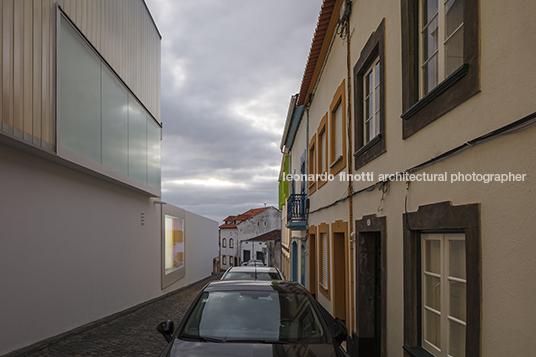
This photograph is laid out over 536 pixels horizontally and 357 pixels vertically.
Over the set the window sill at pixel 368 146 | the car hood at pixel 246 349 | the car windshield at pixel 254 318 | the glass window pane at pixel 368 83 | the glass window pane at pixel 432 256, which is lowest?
the car hood at pixel 246 349

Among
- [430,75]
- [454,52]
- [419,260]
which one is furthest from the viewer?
[419,260]

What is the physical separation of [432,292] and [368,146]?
272 centimetres

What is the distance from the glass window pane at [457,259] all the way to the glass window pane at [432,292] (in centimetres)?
38

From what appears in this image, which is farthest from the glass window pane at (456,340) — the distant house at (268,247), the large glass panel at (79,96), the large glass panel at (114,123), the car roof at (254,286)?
the distant house at (268,247)

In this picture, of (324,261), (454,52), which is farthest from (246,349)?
(324,261)

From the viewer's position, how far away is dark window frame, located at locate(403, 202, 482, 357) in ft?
10.6

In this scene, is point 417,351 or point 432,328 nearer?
point 432,328

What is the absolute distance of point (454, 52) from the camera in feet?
12.8

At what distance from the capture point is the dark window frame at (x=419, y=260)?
323 cm

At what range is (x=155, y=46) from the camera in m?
17.4

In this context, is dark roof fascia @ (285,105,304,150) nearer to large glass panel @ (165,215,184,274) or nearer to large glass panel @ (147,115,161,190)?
large glass panel @ (147,115,161,190)

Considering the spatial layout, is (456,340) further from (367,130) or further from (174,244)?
(174,244)

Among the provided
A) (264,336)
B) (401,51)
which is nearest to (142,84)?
(401,51)

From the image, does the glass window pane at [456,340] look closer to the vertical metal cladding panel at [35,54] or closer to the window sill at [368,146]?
the window sill at [368,146]
